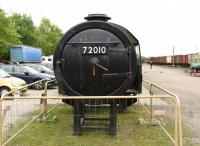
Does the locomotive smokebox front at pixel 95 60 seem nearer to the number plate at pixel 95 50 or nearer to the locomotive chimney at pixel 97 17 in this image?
the number plate at pixel 95 50

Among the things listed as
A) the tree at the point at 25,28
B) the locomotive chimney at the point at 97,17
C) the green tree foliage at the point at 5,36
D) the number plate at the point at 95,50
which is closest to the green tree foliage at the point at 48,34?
the tree at the point at 25,28

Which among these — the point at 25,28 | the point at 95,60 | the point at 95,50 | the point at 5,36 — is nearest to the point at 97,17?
the point at 95,50

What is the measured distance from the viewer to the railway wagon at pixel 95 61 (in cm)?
902

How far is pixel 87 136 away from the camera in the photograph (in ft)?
30.4

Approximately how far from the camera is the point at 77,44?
9.09 meters

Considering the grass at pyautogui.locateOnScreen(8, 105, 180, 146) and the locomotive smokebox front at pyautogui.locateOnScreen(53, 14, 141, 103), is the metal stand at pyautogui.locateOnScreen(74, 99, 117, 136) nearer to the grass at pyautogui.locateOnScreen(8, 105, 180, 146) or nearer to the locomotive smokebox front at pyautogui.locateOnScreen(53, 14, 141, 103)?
the grass at pyautogui.locateOnScreen(8, 105, 180, 146)

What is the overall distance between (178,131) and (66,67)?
317 centimetres

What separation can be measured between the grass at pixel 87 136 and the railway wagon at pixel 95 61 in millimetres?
313

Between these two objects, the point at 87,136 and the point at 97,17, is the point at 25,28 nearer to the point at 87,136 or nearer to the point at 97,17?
the point at 97,17

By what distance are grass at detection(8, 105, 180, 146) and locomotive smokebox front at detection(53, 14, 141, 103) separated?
37.4 inches

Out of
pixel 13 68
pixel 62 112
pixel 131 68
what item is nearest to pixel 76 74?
pixel 131 68

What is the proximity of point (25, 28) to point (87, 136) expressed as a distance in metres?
76.0

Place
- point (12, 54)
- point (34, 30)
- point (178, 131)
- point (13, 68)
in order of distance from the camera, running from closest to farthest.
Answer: point (178, 131), point (13, 68), point (12, 54), point (34, 30)

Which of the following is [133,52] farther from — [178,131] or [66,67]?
[178,131]
